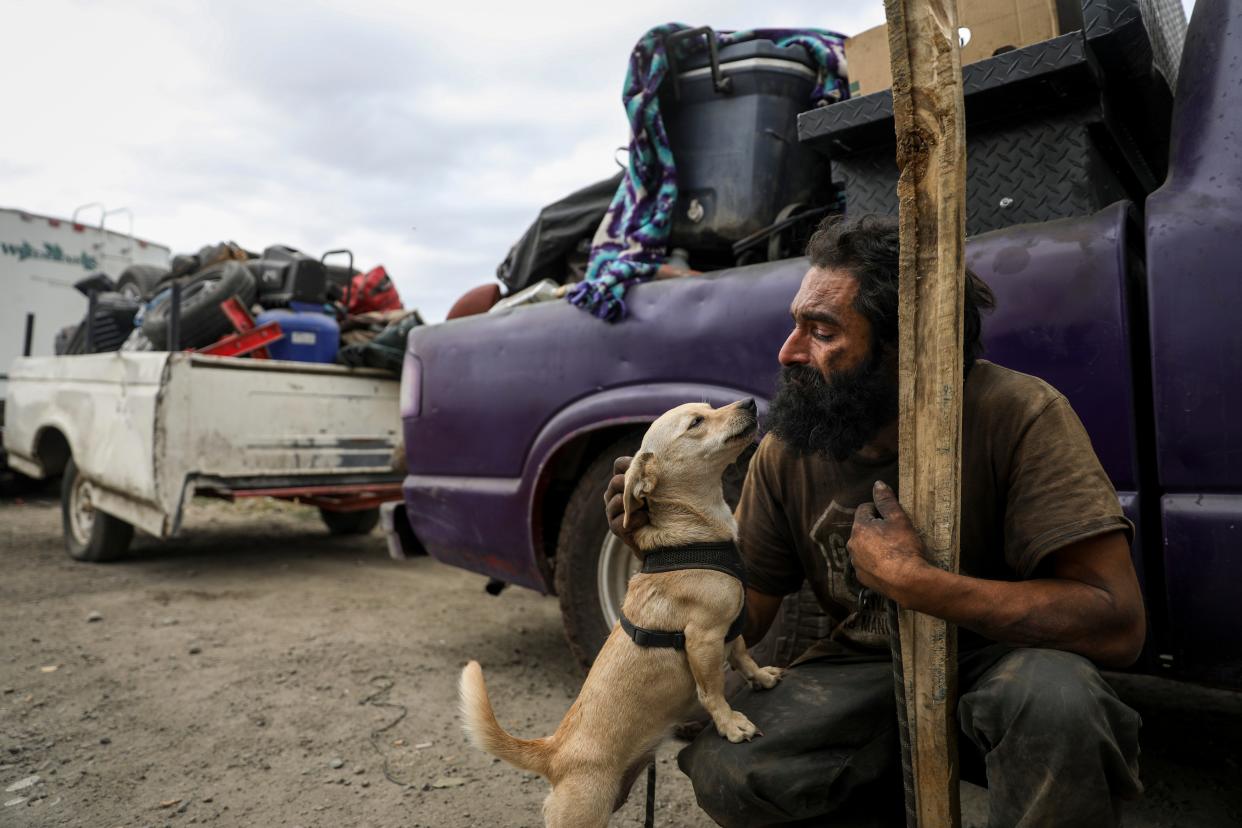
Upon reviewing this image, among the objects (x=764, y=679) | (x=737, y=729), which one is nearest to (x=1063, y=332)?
(x=764, y=679)

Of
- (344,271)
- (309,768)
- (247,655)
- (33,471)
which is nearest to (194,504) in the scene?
(33,471)

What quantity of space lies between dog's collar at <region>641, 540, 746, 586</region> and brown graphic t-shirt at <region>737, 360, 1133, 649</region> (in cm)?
11

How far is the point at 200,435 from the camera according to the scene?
207 inches

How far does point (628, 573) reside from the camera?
3.12 metres

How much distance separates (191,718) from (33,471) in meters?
5.47

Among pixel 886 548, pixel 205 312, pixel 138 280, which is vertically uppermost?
pixel 138 280

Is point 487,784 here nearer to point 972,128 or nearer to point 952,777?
point 952,777

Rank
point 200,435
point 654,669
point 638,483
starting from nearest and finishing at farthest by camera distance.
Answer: point 654,669
point 638,483
point 200,435

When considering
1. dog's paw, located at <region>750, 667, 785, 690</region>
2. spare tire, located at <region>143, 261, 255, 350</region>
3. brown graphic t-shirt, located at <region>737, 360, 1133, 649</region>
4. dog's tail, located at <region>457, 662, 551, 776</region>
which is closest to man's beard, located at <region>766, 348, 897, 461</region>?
brown graphic t-shirt, located at <region>737, 360, 1133, 649</region>

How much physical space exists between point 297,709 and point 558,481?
1.40 m

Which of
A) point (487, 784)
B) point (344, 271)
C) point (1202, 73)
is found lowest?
point (487, 784)

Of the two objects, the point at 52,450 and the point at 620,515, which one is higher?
the point at 52,450

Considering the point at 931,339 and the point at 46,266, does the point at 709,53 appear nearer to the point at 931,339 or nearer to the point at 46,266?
the point at 931,339

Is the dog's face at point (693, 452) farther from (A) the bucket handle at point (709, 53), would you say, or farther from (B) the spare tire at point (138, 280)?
(B) the spare tire at point (138, 280)
